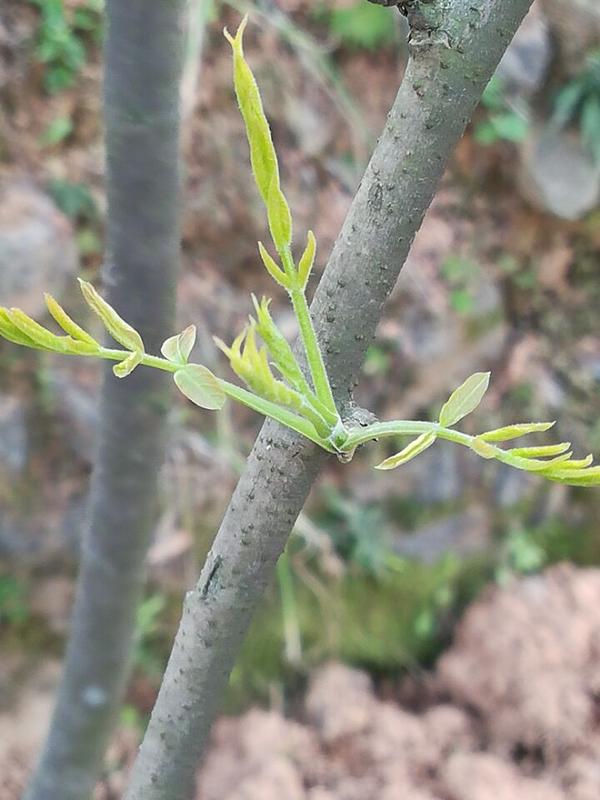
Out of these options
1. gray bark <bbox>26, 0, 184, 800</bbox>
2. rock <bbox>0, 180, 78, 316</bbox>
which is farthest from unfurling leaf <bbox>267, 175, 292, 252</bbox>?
rock <bbox>0, 180, 78, 316</bbox>

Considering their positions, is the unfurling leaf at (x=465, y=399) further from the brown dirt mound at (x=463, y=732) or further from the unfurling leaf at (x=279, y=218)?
the brown dirt mound at (x=463, y=732)

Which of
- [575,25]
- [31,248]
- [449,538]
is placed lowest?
[449,538]

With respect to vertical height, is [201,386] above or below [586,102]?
below

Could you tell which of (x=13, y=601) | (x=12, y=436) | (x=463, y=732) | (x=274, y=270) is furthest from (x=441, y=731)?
(x=274, y=270)

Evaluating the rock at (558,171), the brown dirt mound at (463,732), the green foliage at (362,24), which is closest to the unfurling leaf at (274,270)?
the brown dirt mound at (463,732)

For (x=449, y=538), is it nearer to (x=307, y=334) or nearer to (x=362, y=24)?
(x=362, y=24)

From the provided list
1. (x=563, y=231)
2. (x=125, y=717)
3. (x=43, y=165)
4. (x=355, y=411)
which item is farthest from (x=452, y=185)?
(x=355, y=411)
